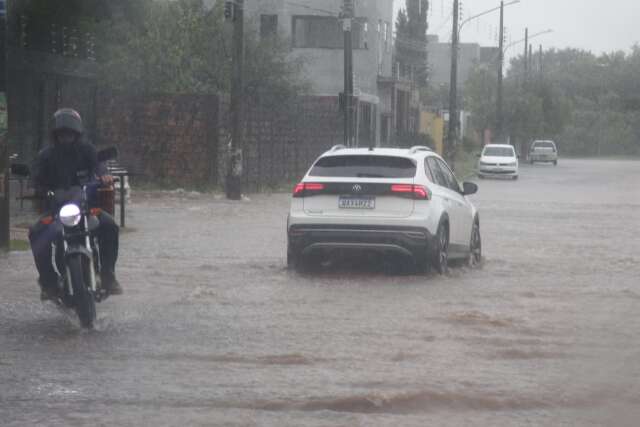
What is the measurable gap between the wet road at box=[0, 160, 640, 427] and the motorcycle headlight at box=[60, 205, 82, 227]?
85 centimetres

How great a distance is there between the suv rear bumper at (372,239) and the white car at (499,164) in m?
39.5

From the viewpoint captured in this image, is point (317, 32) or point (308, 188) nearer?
point (308, 188)

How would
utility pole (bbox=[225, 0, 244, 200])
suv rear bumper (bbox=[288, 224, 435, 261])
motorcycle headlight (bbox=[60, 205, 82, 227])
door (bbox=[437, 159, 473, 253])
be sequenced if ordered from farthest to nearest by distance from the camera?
1. utility pole (bbox=[225, 0, 244, 200])
2. door (bbox=[437, 159, 473, 253])
3. suv rear bumper (bbox=[288, 224, 435, 261])
4. motorcycle headlight (bbox=[60, 205, 82, 227])

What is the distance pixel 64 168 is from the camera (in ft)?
35.6

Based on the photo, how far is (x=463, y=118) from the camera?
4060 inches

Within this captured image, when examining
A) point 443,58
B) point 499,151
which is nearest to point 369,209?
point 499,151

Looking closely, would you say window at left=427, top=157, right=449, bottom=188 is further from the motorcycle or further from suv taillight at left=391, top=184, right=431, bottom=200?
the motorcycle

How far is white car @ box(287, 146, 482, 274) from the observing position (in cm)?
1476

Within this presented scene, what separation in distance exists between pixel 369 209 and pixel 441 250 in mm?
1032

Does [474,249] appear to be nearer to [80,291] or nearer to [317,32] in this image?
[80,291]

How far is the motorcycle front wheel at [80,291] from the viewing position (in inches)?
407

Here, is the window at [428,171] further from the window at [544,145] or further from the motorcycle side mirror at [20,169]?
the window at [544,145]

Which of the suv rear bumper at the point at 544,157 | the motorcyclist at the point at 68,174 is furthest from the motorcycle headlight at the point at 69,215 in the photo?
the suv rear bumper at the point at 544,157

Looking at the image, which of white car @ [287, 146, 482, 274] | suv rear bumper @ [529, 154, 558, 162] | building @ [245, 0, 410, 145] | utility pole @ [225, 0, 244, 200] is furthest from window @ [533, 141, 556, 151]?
white car @ [287, 146, 482, 274]
